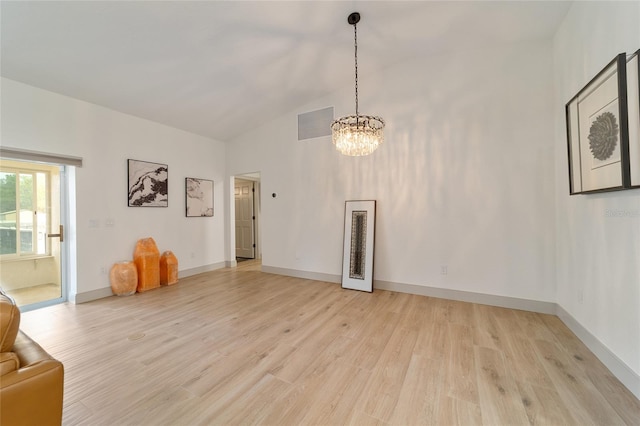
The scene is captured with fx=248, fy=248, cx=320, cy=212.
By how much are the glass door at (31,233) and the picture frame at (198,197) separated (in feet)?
5.83

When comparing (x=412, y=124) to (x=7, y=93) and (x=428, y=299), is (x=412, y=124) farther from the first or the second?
(x=7, y=93)

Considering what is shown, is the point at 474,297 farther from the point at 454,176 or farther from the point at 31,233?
the point at 31,233

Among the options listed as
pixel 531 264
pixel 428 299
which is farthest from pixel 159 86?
pixel 531 264

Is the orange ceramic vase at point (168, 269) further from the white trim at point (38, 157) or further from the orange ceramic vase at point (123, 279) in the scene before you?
the white trim at point (38, 157)

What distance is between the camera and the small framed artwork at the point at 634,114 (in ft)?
5.36

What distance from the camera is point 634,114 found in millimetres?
1664

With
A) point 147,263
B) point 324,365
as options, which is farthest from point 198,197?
point 324,365

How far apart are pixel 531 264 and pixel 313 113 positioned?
4.03m

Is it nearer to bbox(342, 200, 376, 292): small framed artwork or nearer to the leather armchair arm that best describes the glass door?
the leather armchair arm

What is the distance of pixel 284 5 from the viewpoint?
8.36 feet

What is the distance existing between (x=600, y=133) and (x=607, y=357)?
→ 5.89ft

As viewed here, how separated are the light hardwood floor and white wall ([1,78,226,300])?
3.29ft

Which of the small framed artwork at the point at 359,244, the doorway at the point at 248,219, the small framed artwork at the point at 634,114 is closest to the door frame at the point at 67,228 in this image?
the doorway at the point at 248,219

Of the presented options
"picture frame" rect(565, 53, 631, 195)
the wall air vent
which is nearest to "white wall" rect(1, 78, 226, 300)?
the wall air vent
